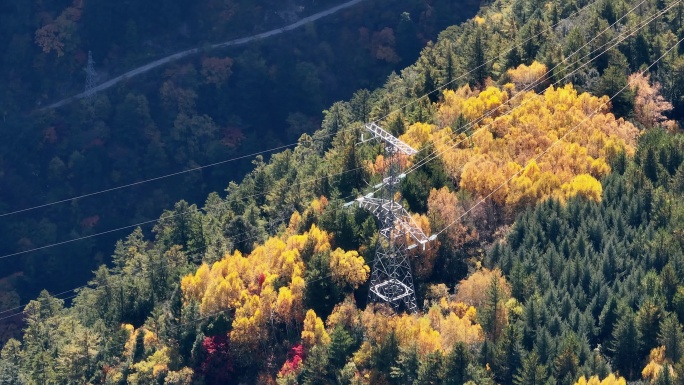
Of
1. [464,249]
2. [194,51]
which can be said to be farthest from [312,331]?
[194,51]

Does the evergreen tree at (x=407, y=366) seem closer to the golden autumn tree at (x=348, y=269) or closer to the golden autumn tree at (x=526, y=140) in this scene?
the golden autumn tree at (x=348, y=269)

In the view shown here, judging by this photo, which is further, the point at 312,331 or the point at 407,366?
the point at 312,331

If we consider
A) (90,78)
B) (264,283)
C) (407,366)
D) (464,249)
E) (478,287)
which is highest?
(90,78)

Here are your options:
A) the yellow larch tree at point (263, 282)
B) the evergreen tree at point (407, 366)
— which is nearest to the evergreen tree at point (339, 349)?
the yellow larch tree at point (263, 282)

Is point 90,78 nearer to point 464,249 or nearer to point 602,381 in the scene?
point 464,249

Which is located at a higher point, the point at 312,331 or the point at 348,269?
the point at 348,269

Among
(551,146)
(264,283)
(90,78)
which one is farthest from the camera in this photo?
(90,78)

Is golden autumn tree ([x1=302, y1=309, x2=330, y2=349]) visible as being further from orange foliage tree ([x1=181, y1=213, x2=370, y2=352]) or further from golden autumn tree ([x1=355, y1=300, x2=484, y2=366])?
golden autumn tree ([x1=355, y1=300, x2=484, y2=366])
